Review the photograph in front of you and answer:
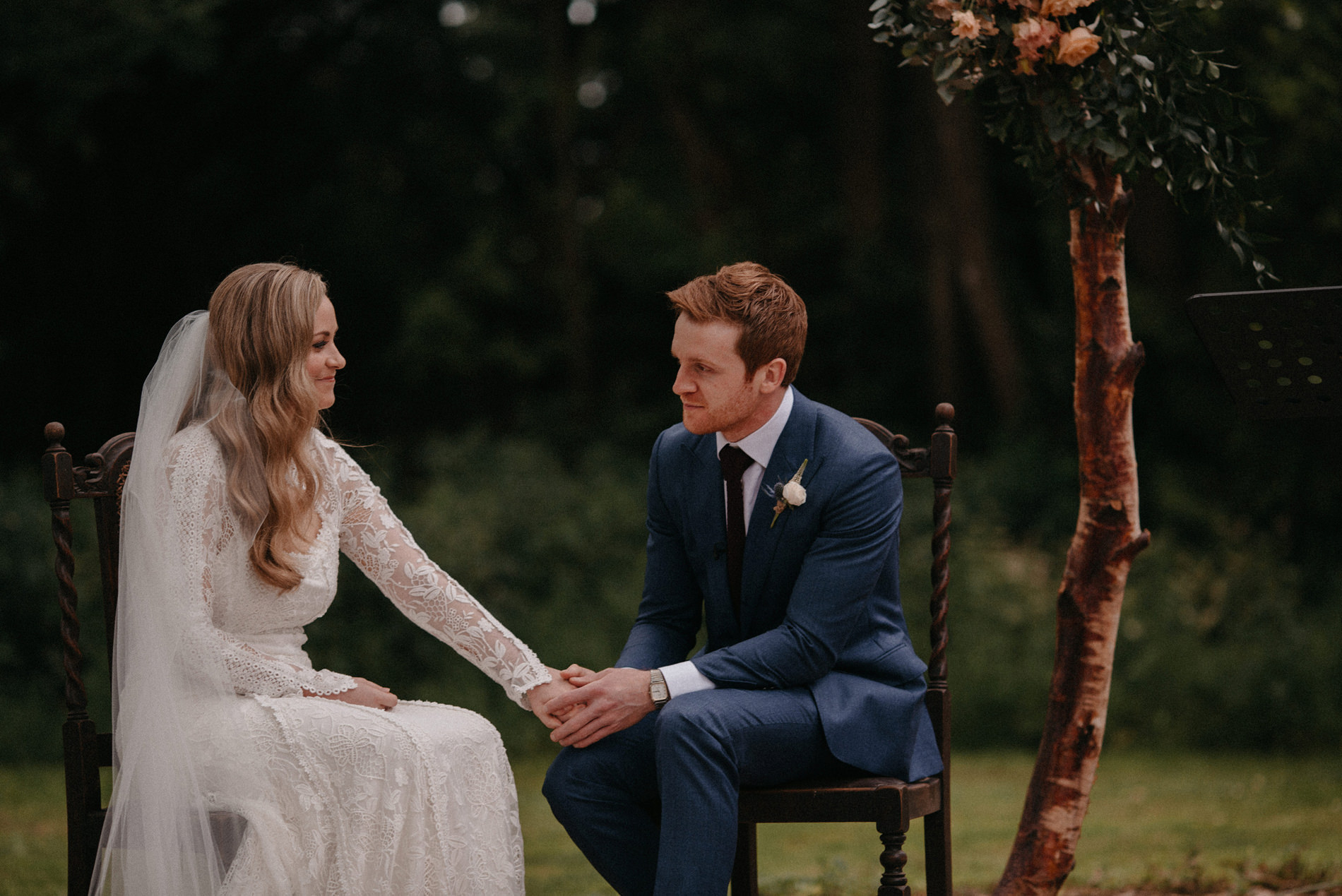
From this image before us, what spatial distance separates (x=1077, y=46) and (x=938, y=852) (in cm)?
194

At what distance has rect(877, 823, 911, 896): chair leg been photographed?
10.1 ft

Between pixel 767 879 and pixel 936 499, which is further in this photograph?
pixel 767 879

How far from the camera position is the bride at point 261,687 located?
2.91 metres

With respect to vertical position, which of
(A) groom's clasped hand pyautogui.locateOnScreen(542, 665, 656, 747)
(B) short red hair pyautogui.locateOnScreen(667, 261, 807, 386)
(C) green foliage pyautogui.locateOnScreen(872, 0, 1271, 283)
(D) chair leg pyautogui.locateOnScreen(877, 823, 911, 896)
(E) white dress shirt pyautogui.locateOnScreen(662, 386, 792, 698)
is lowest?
(D) chair leg pyautogui.locateOnScreen(877, 823, 911, 896)

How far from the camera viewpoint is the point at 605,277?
15.6m

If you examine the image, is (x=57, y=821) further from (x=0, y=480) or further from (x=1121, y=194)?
(x=1121, y=194)

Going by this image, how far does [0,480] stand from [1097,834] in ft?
22.3

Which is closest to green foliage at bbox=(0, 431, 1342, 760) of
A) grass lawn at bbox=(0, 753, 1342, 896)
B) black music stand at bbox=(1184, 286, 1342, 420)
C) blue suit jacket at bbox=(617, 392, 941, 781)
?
grass lawn at bbox=(0, 753, 1342, 896)

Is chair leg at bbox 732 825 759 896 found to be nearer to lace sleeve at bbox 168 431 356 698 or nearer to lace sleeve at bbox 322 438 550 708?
lace sleeve at bbox 322 438 550 708

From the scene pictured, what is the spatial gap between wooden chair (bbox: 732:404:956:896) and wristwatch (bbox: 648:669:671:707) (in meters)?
0.27

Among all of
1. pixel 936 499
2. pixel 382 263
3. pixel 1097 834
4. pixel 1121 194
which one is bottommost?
pixel 1097 834

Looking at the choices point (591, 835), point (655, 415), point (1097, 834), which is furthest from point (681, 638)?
point (655, 415)

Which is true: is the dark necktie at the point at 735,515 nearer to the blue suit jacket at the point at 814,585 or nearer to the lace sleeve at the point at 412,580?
the blue suit jacket at the point at 814,585

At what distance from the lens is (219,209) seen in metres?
11.9
